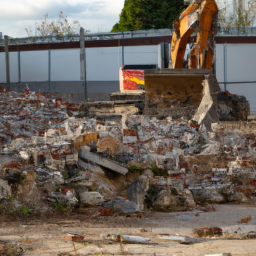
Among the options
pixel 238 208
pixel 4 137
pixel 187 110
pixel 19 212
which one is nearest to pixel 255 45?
pixel 187 110

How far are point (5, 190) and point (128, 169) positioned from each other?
2044 mm

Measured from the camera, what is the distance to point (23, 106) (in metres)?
→ 14.2

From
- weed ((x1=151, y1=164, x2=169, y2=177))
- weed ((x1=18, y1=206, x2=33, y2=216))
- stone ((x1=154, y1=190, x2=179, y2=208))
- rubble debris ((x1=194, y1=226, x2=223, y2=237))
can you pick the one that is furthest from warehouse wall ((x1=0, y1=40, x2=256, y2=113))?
rubble debris ((x1=194, y1=226, x2=223, y2=237))

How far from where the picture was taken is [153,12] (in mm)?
30375

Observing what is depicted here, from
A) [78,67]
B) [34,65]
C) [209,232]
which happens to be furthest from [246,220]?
[34,65]

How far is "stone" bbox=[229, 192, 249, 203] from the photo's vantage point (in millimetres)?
6812

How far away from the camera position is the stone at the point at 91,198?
617 centimetres

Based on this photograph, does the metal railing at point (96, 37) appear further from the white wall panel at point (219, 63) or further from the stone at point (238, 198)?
the stone at point (238, 198)

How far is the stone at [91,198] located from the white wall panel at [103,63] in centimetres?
1712

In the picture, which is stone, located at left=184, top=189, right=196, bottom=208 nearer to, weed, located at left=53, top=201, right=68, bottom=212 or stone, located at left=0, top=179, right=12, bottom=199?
weed, located at left=53, top=201, right=68, bottom=212

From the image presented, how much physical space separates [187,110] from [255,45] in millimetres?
11109

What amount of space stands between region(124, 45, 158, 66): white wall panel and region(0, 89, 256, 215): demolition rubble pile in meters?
12.5

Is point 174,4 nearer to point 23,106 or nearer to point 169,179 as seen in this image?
point 23,106

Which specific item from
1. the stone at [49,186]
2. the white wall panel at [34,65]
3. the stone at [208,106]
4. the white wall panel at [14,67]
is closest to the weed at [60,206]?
the stone at [49,186]
